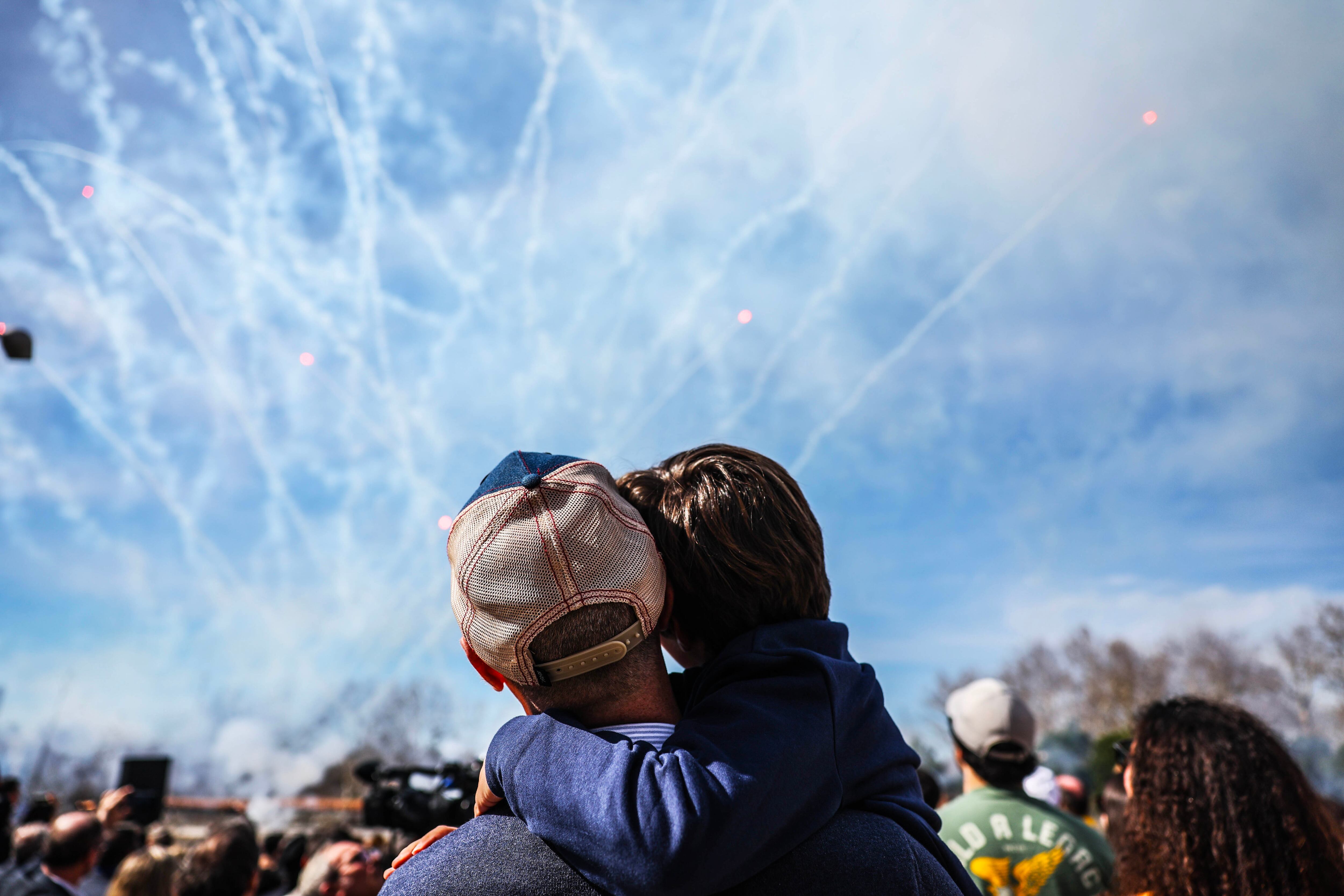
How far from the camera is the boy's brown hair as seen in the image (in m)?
1.75

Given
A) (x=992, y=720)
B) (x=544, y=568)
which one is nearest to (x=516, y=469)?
(x=544, y=568)

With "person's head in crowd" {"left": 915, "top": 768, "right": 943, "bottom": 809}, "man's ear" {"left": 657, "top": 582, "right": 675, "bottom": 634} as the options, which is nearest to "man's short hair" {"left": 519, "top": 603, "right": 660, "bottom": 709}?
"man's ear" {"left": 657, "top": 582, "right": 675, "bottom": 634}

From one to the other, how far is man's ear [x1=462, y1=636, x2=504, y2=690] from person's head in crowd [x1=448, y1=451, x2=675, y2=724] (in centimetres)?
1

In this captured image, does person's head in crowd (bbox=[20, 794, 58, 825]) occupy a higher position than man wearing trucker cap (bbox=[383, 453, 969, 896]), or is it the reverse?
person's head in crowd (bbox=[20, 794, 58, 825])

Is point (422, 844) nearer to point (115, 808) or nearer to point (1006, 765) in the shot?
point (1006, 765)

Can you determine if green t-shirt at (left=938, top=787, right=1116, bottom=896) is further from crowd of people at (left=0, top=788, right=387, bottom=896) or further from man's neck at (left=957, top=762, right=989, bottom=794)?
crowd of people at (left=0, top=788, right=387, bottom=896)

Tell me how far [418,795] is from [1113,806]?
347 centimetres

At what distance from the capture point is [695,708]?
5.14 feet

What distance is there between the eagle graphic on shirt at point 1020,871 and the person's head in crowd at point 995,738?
0.31m

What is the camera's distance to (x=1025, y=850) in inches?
145

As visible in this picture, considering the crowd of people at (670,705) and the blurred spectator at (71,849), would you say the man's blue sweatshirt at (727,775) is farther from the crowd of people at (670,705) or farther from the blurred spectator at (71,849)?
the blurred spectator at (71,849)

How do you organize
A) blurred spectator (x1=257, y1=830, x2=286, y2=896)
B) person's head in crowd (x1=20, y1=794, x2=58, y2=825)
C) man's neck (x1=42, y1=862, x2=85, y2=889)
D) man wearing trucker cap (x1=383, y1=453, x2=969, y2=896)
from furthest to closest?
person's head in crowd (x1=20, y1=794, x2=58, y2=825), blurred spectator (x1=257, y1=830, x2=286, y2=896), man's neck (x1=42, y1=862, x2=85, y2=889), man wearing trucker cap (x1=383, y1=453, x2=969, y2=896)

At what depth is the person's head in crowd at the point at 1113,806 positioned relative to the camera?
363cm

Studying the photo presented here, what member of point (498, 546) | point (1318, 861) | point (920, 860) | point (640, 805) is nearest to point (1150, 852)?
point (1318, 861)
